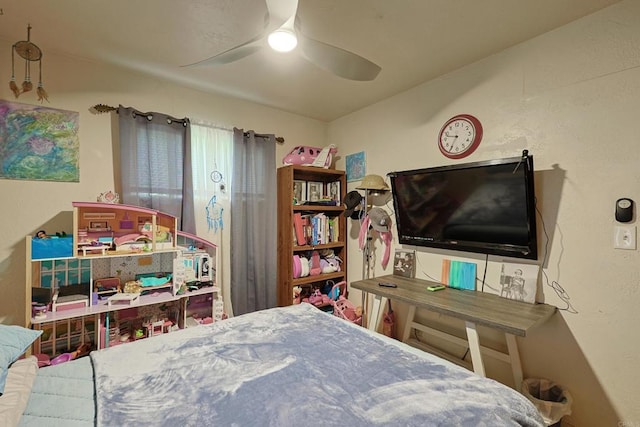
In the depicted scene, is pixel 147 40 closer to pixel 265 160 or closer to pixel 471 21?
pixel 265 160

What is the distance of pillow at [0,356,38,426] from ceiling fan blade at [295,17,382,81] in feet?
5.70

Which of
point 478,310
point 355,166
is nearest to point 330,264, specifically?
point 355,166

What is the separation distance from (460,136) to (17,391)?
2.74 meters

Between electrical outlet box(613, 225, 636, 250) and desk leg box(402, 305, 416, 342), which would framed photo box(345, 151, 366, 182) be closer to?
desk leg box(402, 305, 416, 342)

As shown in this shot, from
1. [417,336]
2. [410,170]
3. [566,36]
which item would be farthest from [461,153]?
[417,336]

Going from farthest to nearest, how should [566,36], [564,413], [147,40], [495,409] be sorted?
[147,40], [566,36], [564,413], [495,409]

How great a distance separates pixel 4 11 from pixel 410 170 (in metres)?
2.78

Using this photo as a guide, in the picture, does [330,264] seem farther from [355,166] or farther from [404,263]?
[355,166]

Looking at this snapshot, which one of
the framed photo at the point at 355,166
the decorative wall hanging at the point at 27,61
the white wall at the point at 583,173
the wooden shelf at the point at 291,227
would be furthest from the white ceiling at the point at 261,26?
the wooden shelf at the point at 291,227

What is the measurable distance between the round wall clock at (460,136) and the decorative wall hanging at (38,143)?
2.78m

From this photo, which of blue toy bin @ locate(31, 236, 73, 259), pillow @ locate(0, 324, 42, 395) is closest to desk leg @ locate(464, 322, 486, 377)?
pillow @ locate(0, 324, 42, 395)

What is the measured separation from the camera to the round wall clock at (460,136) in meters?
2.11

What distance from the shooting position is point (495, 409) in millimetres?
949

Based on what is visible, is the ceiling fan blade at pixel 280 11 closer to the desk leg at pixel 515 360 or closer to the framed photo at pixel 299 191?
the framed photo at pixel 299 191
